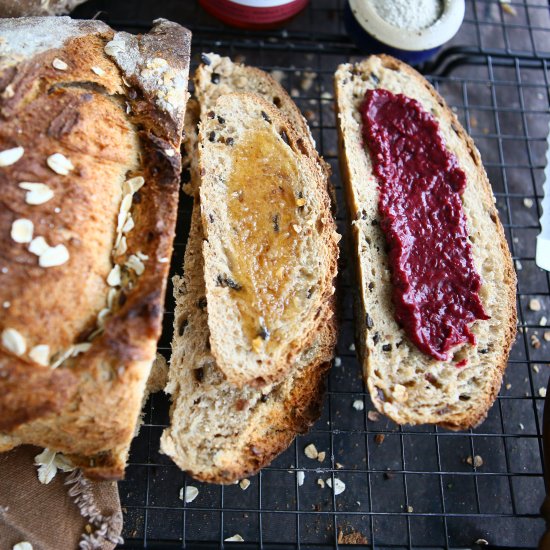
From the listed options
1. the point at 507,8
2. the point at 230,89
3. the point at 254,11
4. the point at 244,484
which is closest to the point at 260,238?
the point at 230,89

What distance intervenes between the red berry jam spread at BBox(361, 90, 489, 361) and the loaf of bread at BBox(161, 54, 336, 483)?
0.37 m

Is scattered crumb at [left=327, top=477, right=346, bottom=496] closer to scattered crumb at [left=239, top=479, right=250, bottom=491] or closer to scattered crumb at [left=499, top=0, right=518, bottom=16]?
scattered crumb at [left=239, top=479, right=250, bottom=491]

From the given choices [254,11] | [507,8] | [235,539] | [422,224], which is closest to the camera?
[422,224]

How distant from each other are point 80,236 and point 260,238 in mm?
768

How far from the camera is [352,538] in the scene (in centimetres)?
302

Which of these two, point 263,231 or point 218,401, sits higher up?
point 263,231

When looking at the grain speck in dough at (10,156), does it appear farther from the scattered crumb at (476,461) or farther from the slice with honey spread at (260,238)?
the scattered crumb at (476,461)

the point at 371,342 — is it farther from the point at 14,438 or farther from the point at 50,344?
the point at 14,438

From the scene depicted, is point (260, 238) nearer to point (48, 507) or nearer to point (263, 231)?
point (263, 231)

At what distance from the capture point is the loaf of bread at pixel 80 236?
2.23 meters

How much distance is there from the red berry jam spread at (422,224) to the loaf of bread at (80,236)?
37.8 inches

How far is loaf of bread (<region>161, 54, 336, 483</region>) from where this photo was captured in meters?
2.67

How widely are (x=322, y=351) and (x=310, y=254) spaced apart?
425mm

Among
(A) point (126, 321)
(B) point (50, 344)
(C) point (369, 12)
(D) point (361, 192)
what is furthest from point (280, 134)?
(B) point (50, 344)
